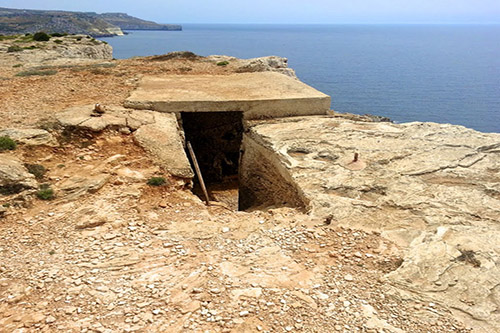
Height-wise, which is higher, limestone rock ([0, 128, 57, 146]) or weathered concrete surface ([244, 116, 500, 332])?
limestone rock ([0, 128, 57, 146])

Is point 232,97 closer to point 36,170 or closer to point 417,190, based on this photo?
point 36,170

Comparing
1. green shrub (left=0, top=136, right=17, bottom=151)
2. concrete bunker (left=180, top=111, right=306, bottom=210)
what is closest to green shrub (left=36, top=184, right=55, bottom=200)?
green shrub (left=0, top=136, right=17, bottom=151)

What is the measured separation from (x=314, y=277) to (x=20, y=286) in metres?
4.10

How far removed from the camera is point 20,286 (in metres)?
5.21

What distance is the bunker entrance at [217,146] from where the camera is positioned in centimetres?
1563

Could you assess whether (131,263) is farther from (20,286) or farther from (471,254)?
(471,254)

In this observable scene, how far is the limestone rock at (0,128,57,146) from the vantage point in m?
8.61

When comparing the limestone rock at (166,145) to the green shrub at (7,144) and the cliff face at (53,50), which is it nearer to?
the green shrub at (7,144)

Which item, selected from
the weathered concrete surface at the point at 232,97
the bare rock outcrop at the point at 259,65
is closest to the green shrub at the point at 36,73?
the weathered concrete surface at the point at 232,97

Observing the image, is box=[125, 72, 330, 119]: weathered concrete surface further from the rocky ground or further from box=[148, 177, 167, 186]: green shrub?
box=[148, 177, 167, 186]: green shrub

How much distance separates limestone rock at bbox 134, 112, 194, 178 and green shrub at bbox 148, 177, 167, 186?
1.50ft

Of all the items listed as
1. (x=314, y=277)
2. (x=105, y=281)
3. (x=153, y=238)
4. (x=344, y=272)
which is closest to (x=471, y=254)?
(x=344, y=272)

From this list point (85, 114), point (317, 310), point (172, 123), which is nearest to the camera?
point (317, 310)

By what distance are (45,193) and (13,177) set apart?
0.69 meters
